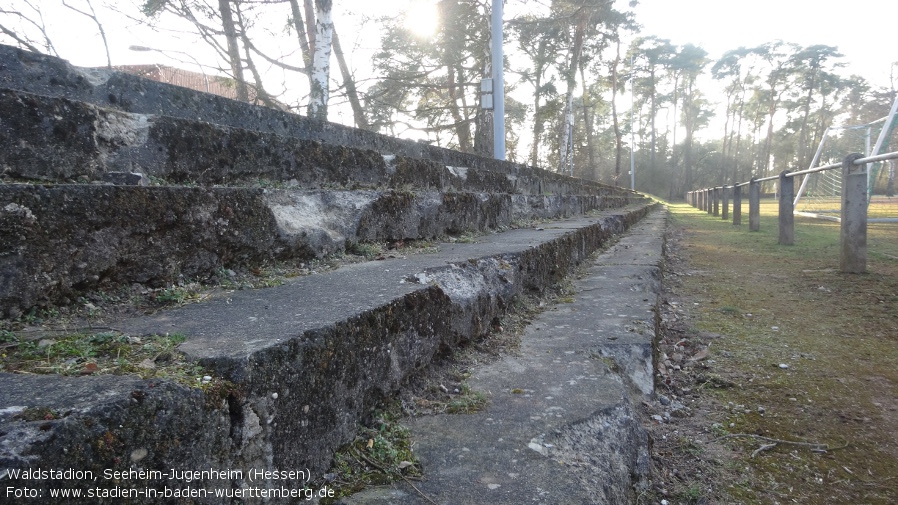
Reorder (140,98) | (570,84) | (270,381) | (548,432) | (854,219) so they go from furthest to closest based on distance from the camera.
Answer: (570,84) < (854,219) < (140,98) < (548,432) < (270,381)

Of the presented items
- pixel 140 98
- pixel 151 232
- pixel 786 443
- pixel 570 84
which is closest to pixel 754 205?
pixel 570 84

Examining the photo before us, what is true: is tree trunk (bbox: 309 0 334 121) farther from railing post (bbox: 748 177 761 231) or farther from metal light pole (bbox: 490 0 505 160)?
railing post (bbox: 748 177 761 231)

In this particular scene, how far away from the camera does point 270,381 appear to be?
2.92 feet

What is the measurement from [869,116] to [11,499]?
49971mm

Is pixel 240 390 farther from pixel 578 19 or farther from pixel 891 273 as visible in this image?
pixel 578 19

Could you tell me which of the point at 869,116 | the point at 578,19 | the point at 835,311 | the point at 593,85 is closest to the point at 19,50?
the point at 835,311

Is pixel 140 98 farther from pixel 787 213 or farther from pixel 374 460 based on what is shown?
pixel 787 213

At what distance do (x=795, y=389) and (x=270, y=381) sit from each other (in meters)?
2.05

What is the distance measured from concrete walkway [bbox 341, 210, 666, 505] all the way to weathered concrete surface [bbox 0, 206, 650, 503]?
0.18 meters

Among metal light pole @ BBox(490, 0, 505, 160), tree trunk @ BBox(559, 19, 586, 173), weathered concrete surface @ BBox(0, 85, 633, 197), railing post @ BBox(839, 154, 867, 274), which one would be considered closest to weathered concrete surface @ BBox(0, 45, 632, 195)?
weathered concrete surface @ BBox(0, 85, 633, 197)

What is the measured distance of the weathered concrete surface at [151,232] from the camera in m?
1.04

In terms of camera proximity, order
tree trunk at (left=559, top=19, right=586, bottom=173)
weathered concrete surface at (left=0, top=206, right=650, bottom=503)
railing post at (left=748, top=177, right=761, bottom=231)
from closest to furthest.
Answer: weathered concrete surface at (left=0, top=206, right=650, bottom=503) < railing post at (left=748, top=177, right=761, bottom=231) < tree trunk at (left=559, top=19, right=586, bottom=173)

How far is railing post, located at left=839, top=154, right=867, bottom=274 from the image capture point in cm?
438

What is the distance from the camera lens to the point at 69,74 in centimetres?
170
